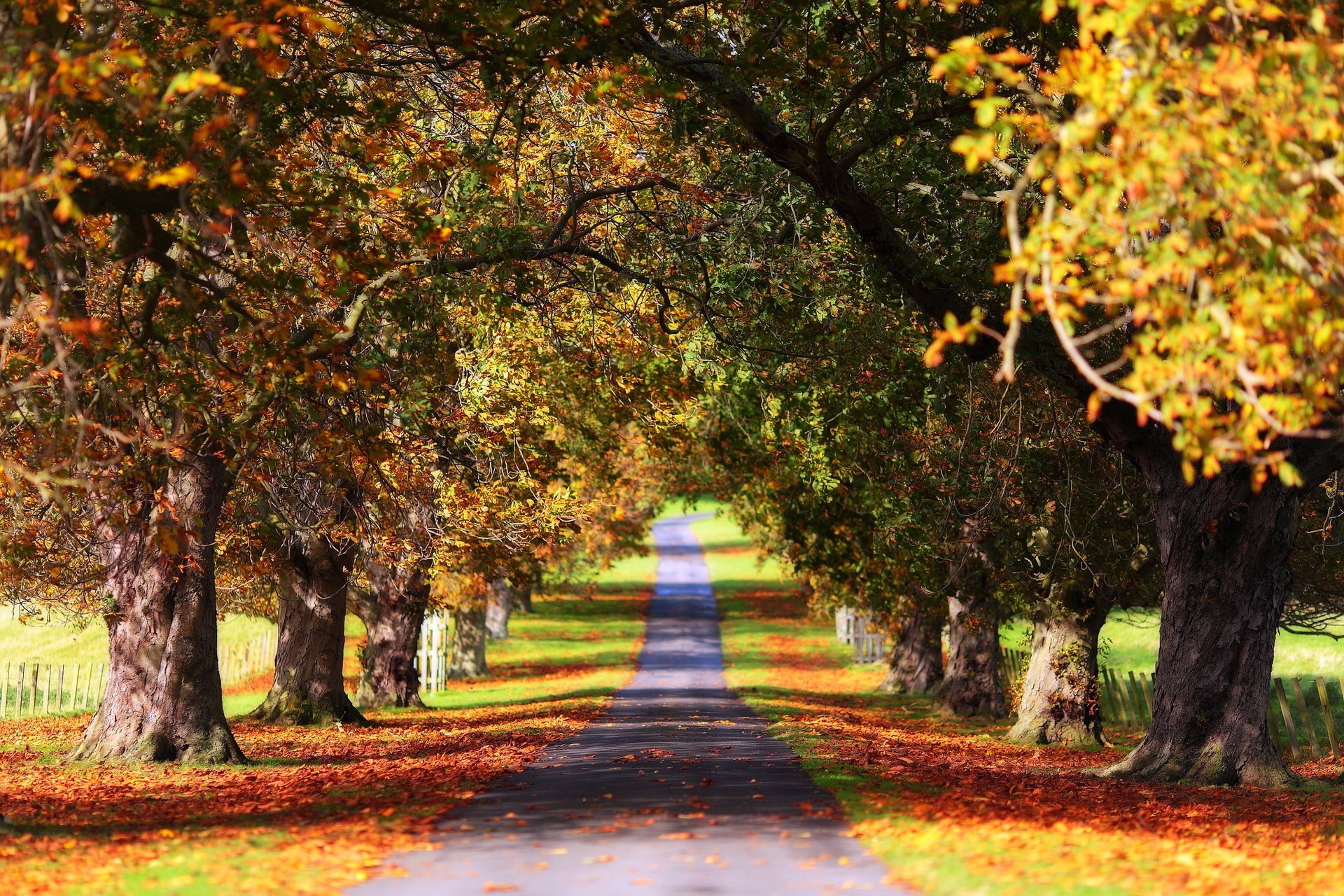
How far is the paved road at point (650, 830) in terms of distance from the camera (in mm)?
8234

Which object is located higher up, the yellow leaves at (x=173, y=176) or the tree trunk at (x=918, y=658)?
the yellow leaves at (x=173, y=176)

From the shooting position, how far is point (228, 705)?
1313 inches

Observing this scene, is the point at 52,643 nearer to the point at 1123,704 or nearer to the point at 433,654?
the point at 433,654

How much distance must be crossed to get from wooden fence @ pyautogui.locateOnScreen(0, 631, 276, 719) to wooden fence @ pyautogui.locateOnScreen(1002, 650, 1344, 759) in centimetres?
1812

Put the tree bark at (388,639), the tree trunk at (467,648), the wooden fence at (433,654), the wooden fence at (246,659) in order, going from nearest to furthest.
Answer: the tree bark at (388,639)
the wooden fence at (433,654)
the wooden fence at (246,659)
the tree trunk at (467,648)

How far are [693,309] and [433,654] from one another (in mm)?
20601

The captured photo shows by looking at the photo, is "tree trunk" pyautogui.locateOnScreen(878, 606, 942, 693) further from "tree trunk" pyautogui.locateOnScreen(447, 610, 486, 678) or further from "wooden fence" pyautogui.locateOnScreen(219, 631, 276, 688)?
"wooden fence" pyautogui.locateOnScreen(219, 631, 276, 688)

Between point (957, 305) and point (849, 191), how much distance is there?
5.78 feet

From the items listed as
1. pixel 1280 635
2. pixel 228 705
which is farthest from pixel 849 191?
pixel 1280 635

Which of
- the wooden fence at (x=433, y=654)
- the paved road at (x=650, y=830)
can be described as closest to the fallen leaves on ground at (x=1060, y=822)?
the paved road at (x=650, y=830)

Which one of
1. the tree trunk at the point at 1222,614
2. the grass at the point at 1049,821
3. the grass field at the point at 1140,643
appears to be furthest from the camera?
the grass field at the point at 1140,643

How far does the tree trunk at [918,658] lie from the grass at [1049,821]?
33.6 ft

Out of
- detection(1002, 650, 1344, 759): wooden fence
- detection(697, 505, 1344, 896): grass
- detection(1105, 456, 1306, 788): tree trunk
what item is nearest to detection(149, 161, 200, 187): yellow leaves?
detection(697, 505, 1344, 896): grass

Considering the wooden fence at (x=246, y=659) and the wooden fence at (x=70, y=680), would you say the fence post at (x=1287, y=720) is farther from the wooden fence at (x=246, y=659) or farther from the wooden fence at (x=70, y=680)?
the wooden fence at (x=246, y=659)
